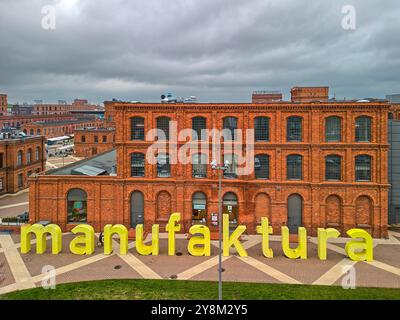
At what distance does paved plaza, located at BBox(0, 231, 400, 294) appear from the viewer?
2423cm

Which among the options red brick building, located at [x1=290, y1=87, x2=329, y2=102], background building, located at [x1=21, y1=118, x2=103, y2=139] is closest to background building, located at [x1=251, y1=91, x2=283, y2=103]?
red brick building, located at [x1=290, y1=87, x2=329, y2=102]

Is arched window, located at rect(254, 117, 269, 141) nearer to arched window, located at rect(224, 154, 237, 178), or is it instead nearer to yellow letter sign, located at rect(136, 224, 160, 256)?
arched window, located at rect(224, 154, 237, 178)

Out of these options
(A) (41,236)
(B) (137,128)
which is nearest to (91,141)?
(B) (137,128)

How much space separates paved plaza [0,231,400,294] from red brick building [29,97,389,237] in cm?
476

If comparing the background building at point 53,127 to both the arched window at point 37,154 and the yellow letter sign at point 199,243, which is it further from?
the yellow letter sign at point 199,243

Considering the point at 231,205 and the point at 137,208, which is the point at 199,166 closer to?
the point at 231,205

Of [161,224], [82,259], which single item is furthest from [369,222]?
[82,259]

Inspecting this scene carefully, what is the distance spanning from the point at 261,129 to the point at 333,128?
23.8 feet

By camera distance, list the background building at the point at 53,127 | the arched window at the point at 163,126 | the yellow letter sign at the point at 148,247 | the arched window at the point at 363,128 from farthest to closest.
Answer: the background building at the point at 53,127, the arched window at the point at 163,126, the arched window at the point at 363,128, the yellow letter sign at the point at 148,247

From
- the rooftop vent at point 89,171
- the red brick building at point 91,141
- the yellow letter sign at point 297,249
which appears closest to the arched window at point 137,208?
the rooftop vent at point 89,171

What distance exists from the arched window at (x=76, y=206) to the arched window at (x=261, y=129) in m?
19.3

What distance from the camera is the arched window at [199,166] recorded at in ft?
115

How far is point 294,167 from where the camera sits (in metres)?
34.6

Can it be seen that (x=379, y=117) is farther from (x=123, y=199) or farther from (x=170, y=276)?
(x=123, y=199)
